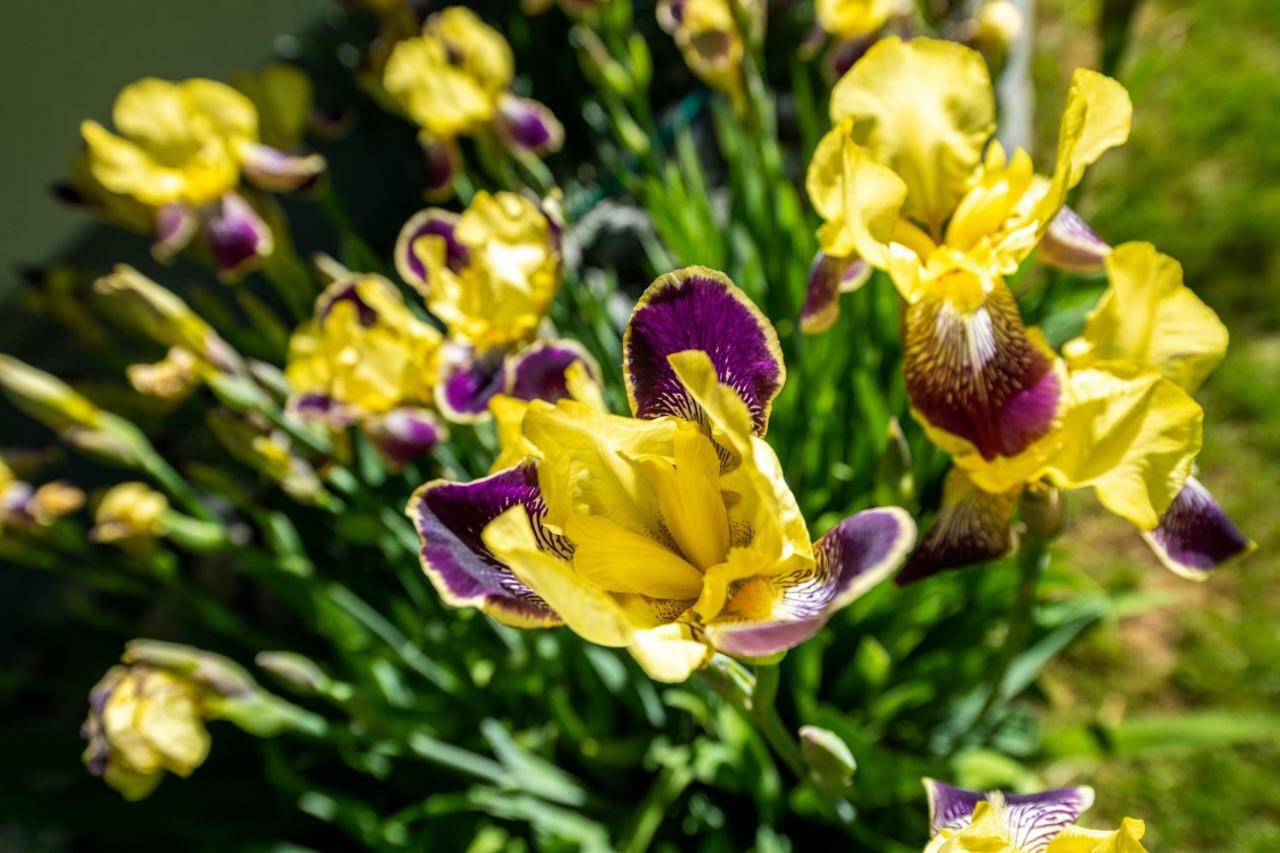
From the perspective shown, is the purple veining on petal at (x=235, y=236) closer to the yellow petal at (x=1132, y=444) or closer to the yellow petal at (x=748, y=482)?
the yellow petal at (x=748, y=482)

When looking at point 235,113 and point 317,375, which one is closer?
point 317,375

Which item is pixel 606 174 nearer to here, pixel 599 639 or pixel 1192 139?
pixel 1192 139

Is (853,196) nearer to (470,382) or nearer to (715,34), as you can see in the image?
(470,382)

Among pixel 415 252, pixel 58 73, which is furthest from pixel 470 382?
pixel 58 73

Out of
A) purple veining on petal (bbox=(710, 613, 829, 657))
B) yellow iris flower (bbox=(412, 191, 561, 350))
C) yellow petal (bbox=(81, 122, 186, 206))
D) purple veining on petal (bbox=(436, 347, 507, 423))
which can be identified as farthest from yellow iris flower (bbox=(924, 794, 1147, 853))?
yellow petal (bbox=(81, 122, 186, 206))

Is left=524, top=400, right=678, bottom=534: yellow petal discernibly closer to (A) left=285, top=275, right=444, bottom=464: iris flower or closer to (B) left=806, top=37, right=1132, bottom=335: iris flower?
(B) left=806, top=37, right=1132, bottom=335: iris flower

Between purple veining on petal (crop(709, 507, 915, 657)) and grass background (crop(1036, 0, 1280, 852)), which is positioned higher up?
purple veining on petal (crop(709, 507, 915, 657))

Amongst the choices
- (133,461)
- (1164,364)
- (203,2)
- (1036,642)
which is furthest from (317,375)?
(203,2)
